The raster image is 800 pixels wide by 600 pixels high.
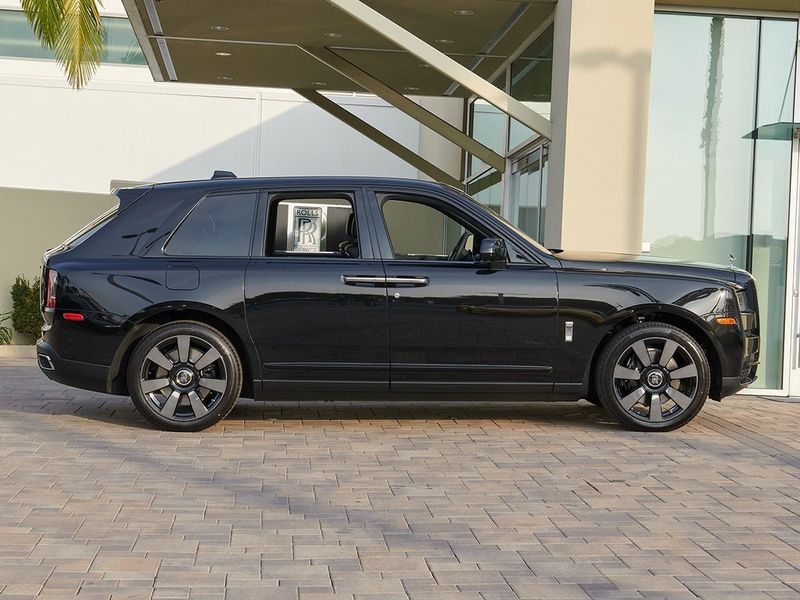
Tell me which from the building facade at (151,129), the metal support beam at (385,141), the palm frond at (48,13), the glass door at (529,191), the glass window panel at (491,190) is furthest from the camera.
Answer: the building facade at (151,129)

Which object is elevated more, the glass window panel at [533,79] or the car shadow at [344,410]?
the glass window panel at [533,79]

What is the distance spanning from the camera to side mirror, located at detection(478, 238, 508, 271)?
314 inches

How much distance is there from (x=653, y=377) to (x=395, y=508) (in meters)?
3.14

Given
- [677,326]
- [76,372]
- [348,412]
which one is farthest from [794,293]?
[76,372]

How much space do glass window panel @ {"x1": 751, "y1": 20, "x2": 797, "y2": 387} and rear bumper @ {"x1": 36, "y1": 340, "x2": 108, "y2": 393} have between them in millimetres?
6822

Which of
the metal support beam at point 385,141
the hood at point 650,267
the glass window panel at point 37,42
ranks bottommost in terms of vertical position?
the hood at point 650,267

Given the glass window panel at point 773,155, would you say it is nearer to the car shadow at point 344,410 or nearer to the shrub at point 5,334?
the car shadow at point 344,410

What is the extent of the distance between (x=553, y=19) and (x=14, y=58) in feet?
42.3

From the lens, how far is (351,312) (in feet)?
26.5

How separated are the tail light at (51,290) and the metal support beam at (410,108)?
22.5 ft

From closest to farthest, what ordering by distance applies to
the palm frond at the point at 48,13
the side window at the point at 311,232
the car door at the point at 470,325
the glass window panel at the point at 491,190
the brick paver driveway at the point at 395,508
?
1. the brick paver driveway at the point at 395,508
2. the car door at the point at 470,325
3. the side window at the point at 311,232
4. the palm frond at the point at 48,13
5. the glass window panel at the point at 491,190

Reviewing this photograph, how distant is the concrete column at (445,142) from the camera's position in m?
19.4

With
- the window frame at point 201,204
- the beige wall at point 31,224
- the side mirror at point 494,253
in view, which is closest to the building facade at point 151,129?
the beige wall at point 31,224

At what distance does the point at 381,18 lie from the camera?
420 inches
